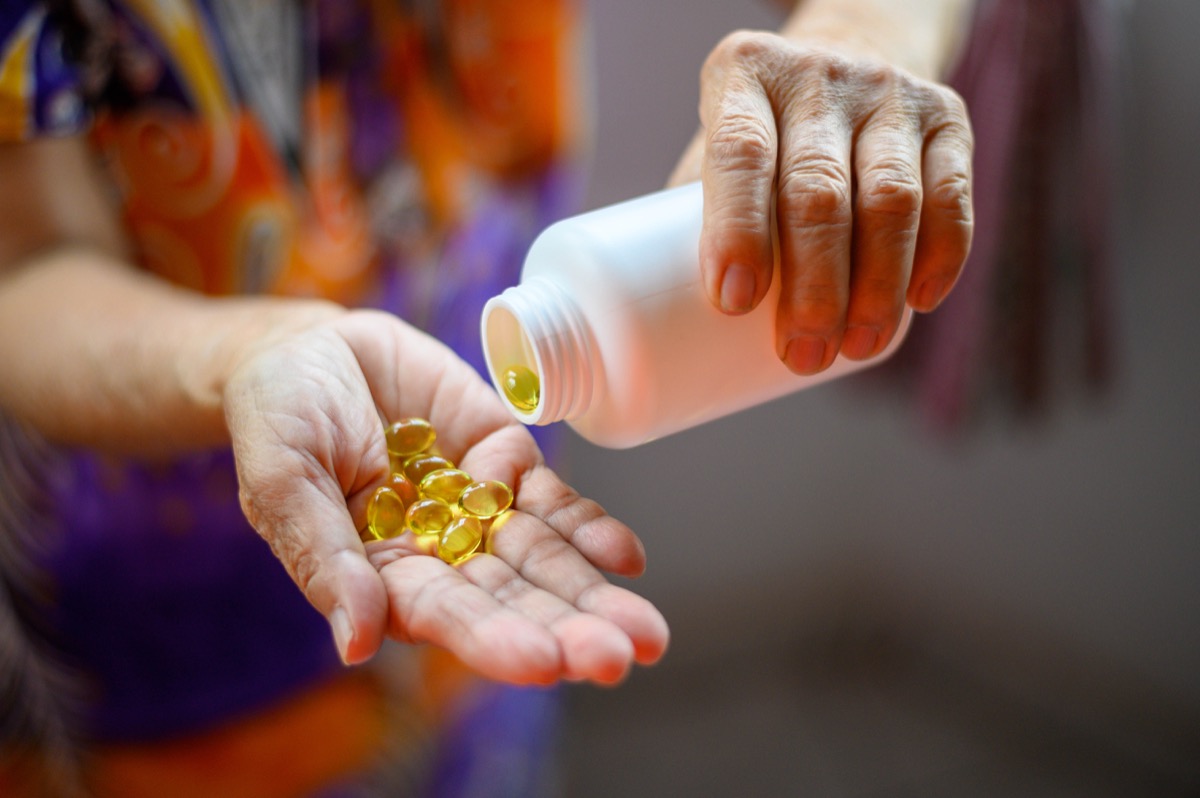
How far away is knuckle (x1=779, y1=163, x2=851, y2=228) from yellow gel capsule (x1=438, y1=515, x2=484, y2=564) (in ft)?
0.84

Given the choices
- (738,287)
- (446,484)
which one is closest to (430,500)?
(446,484)

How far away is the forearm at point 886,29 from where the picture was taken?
696 millimetres

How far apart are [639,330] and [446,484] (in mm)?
170

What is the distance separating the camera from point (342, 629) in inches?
18.0

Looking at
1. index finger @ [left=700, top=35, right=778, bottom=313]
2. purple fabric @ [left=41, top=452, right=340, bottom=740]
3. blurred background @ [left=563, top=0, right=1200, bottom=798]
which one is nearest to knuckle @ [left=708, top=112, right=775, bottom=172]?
index finger @ [left=700, top=35, right=778, bottom=313]

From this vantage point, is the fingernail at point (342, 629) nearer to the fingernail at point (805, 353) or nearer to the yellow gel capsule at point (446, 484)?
the yellow gel capsule at point (446, 484)

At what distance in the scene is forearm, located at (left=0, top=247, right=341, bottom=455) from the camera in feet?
2.16

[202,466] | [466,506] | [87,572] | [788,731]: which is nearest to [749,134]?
[466,506]

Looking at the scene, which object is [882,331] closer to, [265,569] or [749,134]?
[749,134]

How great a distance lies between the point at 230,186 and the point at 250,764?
50cm

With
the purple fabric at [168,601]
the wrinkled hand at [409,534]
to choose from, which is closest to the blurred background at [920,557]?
the purple fabric at [168,601]

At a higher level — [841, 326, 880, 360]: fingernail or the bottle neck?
[841, 326, 880, 360]: fingernail

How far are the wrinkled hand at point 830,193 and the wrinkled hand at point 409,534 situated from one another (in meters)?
0.17

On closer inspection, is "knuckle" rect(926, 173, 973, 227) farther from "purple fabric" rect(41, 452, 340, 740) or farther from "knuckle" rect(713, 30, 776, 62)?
"purple fabric" rect(41, 452, 340, 740)
